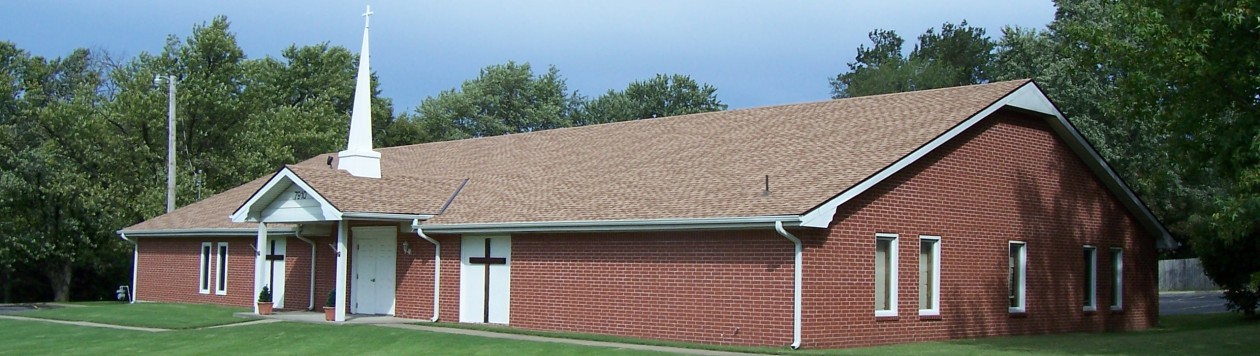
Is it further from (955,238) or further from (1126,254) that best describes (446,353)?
(1126,254)

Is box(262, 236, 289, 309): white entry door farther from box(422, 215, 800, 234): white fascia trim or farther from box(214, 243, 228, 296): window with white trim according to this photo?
box(422, 215, 800, 234): white fascia trim

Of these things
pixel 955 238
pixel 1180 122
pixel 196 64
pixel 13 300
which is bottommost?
pixel 13 300

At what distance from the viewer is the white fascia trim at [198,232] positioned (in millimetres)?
29109

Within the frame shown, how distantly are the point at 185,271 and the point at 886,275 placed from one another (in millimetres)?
21511

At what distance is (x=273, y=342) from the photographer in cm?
2041

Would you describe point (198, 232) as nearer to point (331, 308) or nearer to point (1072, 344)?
point (331, 308)

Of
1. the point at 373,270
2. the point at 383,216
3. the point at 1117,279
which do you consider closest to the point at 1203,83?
the point at 1117,279

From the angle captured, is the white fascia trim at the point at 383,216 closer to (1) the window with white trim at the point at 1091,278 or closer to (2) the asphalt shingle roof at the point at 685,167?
(2) the asphalt shingle roof at the point at 685,167

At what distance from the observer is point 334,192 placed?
24.5m

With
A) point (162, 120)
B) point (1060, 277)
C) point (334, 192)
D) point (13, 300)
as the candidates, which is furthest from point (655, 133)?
point (13, 300)

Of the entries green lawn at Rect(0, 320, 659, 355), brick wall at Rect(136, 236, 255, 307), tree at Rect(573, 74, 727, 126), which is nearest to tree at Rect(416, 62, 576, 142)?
tree at Rect(573, 74, 727, 126)

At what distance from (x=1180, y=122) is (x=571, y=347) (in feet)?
35.9

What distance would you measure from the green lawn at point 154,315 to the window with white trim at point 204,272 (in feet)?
2.62

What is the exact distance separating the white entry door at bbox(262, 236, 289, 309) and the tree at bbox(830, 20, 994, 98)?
40.8 meters
